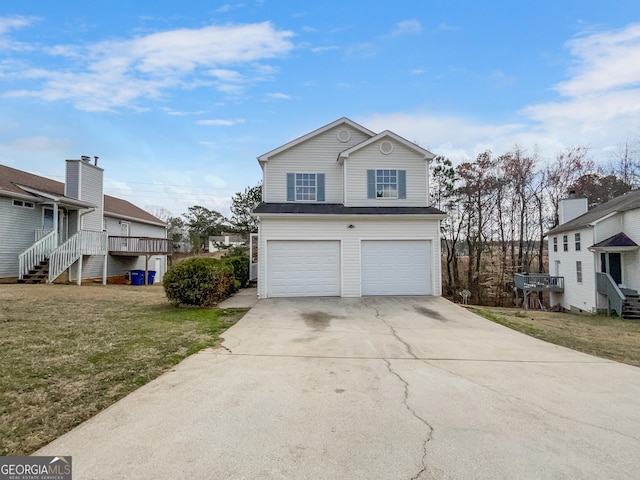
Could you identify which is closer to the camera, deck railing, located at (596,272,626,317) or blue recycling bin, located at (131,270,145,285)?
deck railing, located at (596,272,626,317)

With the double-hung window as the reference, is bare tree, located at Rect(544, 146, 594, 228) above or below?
above

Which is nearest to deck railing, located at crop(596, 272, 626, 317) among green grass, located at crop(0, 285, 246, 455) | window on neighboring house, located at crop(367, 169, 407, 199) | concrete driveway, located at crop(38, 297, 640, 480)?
window on neighboring house, located at crop(367, 169, 407, 199)

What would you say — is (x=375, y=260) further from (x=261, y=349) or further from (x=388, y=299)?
(x=261, y=349)

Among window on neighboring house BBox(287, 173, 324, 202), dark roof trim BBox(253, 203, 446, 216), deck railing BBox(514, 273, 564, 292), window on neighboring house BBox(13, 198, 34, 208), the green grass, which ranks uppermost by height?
window on neighboring house BBox(287, 173, 324, 202)

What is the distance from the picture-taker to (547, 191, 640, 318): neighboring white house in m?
16.6

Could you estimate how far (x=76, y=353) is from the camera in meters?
5.17

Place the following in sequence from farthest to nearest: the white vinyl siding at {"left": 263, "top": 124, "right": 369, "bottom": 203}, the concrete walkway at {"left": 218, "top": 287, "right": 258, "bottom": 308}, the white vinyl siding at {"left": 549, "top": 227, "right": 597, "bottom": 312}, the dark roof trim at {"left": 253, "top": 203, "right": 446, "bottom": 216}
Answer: the white vinyl siding at {"left": 549, "top": 227, "right": 597, "bottom": 312}, the white vinyl siding at {"left": 263, "top": 124, "right": 369, "bottom": 203}, the dark roof trim at {"left": 253, "top": 203, "right": 446, "bottom": 216}, the concrete walkway at {"left": 218, "top": 287, "right": 258, "bottom": 308}

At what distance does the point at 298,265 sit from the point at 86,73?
10.9m

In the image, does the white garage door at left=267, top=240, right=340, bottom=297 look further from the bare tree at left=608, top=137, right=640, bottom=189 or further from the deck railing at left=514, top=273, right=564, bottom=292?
the bare tree at left=608, top=137, right=640, bottom=189

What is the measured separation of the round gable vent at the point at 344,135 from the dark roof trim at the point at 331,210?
3076 millimetres

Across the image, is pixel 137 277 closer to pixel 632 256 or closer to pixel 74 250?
pixel 74 250

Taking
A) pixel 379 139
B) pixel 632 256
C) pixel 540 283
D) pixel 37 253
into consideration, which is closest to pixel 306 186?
pixel 379 139

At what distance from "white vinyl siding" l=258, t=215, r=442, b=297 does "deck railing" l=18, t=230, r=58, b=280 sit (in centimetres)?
1037

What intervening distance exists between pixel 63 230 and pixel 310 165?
13.1 m
